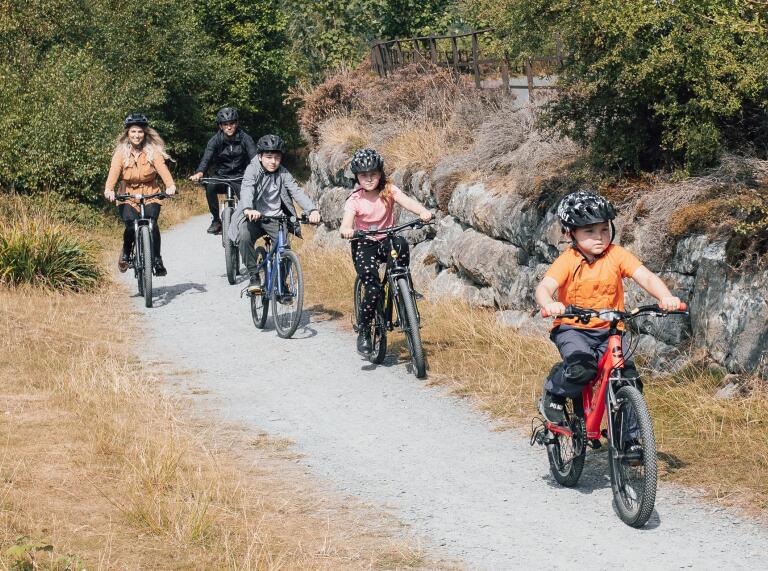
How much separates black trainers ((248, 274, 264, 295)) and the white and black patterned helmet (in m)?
5.93

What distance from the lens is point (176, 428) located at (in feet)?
24.4

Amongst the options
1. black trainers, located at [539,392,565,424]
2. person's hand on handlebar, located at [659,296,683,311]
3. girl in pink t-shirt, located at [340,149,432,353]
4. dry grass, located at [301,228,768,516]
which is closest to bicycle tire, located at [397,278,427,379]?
dry grass, located at [301,228,768,516]

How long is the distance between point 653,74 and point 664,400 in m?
2.86

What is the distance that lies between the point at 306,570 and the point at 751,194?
4.57 metres

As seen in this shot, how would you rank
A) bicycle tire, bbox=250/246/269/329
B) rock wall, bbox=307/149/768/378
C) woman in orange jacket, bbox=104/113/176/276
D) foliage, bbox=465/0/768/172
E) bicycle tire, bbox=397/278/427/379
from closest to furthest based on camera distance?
rock wall, bbox=307/149/768/378 → foliage, bbox=465/0/768/172 → bicycle tire, bbox=397/278/427/379 → bicycle tire, bbox=250/246/269/329 → woman in orange jacket, bbox=104/113/176/276

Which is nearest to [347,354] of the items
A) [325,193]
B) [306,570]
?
[306,570]

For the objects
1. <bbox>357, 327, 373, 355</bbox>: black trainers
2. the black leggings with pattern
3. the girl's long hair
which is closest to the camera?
the black leggings with pattern

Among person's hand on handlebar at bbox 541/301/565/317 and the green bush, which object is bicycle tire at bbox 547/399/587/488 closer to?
person's hand on handlebar at bbox 541/301/565/317

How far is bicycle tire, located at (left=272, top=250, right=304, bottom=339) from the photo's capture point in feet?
35.2

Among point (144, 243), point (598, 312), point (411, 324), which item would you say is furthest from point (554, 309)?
point (144, 243)

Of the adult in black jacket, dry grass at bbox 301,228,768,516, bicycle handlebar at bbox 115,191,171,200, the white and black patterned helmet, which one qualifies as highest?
the adult in black jacket

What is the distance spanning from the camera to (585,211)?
5.79 m

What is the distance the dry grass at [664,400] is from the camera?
630 cm

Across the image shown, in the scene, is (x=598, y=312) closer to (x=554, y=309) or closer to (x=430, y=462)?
(x=554, y=309)
